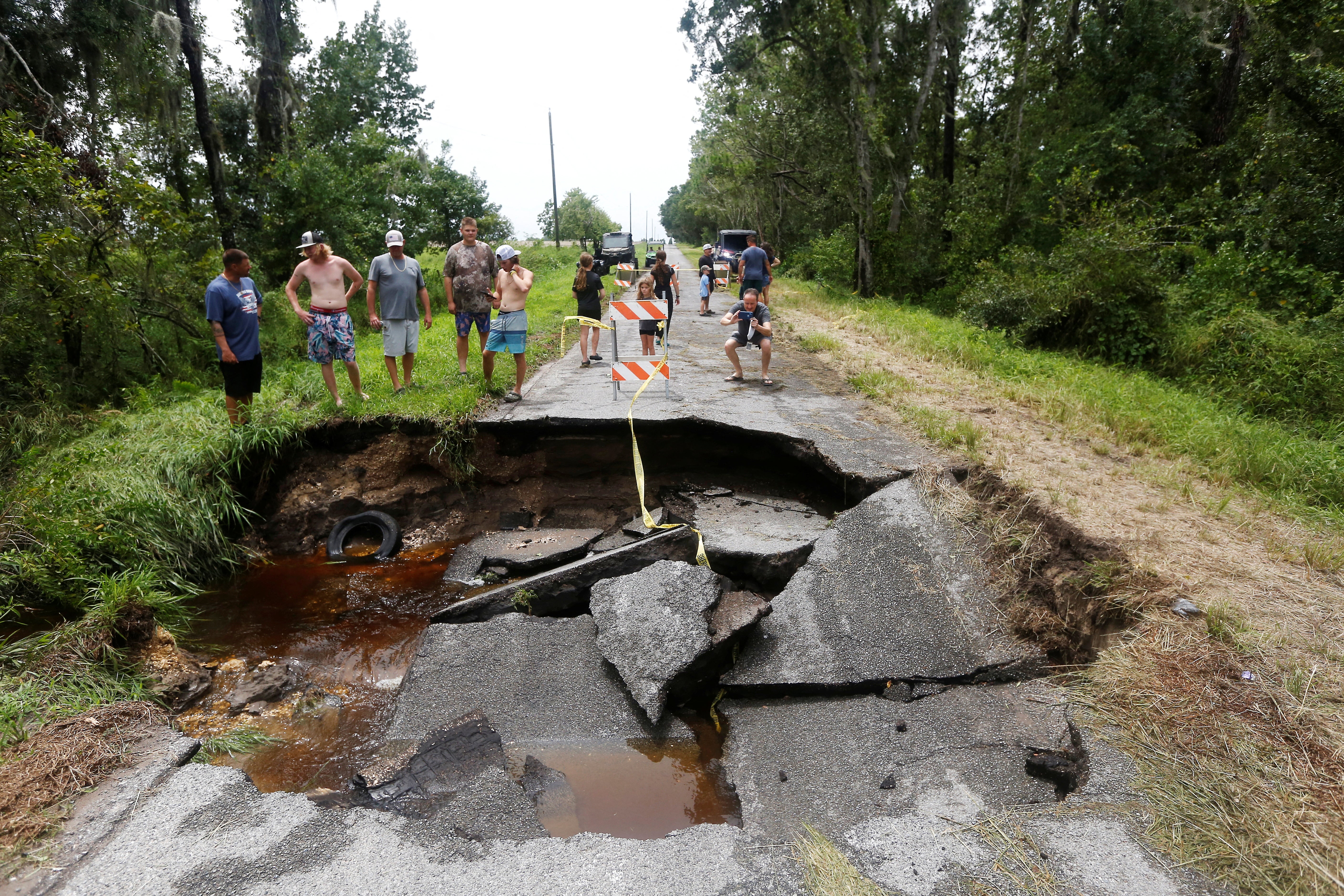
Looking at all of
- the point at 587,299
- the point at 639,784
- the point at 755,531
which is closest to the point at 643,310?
the point at 587,299

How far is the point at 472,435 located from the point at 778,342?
22.2 ft

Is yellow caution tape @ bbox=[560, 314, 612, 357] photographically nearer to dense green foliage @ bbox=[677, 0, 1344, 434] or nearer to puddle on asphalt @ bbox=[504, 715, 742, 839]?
puddle on asphalt @ bbox=[504, 715, 742, 839]

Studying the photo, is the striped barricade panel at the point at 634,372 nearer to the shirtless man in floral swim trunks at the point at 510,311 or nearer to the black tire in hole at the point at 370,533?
the shirtless man in floral swim trunks at the point at 510,311

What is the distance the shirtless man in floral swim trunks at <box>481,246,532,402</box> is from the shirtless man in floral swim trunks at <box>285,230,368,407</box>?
1362mm

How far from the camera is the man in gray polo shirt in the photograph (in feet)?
23.4

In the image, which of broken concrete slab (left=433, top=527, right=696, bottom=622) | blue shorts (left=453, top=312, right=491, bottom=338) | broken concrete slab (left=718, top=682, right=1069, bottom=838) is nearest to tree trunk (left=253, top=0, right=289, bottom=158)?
blue shorts (left=453, top=312, right=491, bottom=338)

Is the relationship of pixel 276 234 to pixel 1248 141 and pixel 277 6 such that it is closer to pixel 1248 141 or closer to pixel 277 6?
pixel 277 6

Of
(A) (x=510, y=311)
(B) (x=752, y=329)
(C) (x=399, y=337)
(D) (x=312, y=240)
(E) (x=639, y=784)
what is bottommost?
(E) (x=639, y=784)

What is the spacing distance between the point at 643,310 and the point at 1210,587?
637 cm

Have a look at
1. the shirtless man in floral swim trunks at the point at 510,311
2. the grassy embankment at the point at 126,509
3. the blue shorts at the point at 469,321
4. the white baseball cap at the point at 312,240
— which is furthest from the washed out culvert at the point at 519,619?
the white baseball cap at the point at 312,240

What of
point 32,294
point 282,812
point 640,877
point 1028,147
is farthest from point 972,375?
point 1028,147

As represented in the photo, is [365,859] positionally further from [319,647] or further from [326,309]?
[326,309]

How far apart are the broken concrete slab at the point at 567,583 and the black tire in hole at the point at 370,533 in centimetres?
137

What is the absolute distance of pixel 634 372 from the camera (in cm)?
761
